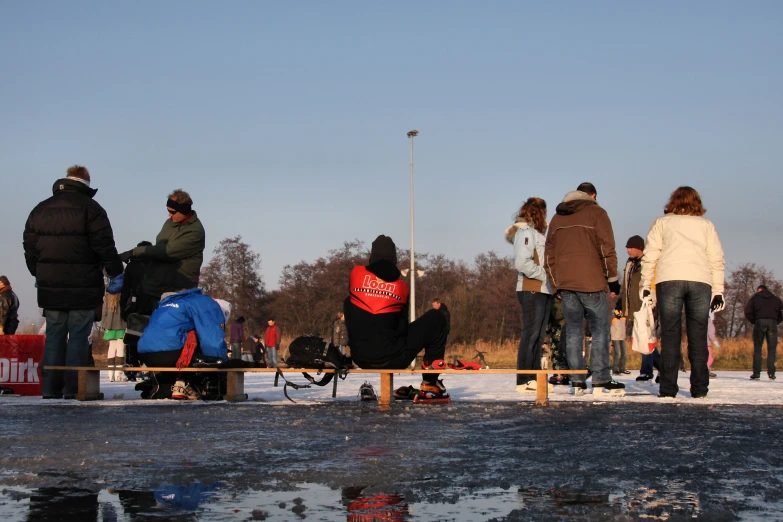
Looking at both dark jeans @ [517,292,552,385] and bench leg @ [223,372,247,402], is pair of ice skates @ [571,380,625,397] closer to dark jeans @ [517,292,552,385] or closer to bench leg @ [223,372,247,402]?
dark jeans @ [517,292,552,385]

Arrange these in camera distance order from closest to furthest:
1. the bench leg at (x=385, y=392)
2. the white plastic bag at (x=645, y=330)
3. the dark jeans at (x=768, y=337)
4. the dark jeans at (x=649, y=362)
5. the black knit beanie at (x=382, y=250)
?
the bench leg at (x=385, y=392)
the black knit beanie at (x=382, y=250)
the white plastic bag at (x=645, y=330)
the dark jeans at (x=649, y=362)
the dark jeans at (x=768, y=337)

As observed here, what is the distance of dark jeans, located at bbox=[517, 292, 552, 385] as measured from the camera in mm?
9812

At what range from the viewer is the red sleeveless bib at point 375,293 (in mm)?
8367

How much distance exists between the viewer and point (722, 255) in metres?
8.96

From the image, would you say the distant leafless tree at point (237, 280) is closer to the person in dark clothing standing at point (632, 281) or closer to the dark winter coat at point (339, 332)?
the dark winter coat at point (339, 332)

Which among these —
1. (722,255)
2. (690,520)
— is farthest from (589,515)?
(722,255)

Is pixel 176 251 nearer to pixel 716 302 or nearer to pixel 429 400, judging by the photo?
pixel 429 400

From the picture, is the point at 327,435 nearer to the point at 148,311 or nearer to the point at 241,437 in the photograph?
the point at 241,437

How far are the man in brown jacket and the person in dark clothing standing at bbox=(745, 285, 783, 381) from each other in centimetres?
937

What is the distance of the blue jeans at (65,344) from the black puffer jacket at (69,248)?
0.13m

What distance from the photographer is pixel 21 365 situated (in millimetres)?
Result: 10930

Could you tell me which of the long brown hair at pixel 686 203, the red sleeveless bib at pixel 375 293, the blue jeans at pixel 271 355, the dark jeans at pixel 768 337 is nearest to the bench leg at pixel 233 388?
the red sleeveless bib at pixel 375 293

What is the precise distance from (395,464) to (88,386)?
5647 mm

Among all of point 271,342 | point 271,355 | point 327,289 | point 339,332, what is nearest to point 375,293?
point 339,332
